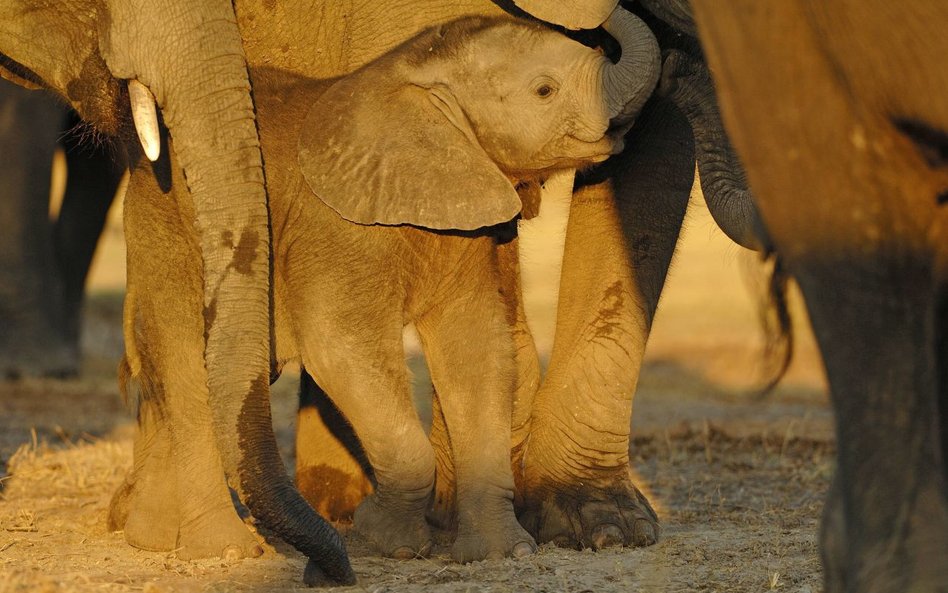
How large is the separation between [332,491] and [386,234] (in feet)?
3.54

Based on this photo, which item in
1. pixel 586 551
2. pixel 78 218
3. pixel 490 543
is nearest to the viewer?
pixel 490 543

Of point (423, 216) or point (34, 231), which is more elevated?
point (423, 216)

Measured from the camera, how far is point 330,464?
5.51 m

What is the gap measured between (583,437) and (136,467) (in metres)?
1.35

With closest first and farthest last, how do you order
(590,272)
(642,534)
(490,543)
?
(490,543), (642,534), (590,272)

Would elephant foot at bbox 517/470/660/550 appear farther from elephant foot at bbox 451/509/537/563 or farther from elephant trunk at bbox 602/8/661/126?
elephant trunk at bbox 602/8/661/126

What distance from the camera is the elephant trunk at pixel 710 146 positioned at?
458cm

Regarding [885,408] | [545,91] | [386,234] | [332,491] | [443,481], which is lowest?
[332,491]

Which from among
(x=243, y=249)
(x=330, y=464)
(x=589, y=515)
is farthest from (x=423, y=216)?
(x=330, y=464)

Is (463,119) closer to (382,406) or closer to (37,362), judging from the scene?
(382,406)

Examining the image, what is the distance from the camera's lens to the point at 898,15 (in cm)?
269

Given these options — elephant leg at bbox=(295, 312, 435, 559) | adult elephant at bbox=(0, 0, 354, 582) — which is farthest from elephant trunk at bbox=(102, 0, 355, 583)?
elephant leg at bbox=(295, 312, 435, 559)

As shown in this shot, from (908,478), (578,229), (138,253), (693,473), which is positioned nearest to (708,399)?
(693,473)

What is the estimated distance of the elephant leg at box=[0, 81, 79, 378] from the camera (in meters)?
9.80
